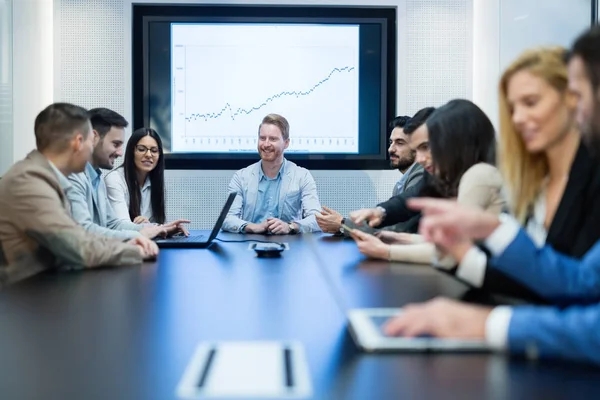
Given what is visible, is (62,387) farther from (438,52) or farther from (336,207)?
(438,52)

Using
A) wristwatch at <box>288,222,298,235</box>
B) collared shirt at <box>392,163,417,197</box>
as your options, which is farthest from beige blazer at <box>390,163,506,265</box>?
wristwatch at <box>288,222,298,235</box>

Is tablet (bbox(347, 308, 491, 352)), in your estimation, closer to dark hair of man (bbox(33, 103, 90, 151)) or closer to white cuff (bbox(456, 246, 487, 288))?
white cuff (bbox(456, 246, 487, 288))

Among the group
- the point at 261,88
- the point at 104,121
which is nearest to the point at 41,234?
the point at 104,121

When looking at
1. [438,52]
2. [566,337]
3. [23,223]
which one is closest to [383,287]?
[566,337]

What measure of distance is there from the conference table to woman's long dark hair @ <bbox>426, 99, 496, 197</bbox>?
404 millimetres

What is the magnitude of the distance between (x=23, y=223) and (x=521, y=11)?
377 cm

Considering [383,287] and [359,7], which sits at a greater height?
[359,7]

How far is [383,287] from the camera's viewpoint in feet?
6.06

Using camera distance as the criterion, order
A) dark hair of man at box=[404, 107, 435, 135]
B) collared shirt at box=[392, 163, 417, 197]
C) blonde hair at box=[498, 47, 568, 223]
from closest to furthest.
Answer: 1. blonde hair at box=[498, 47, 568, 223]
2. dark hair of man at box=[404, 107, 435, 135]
3. collared shirt at box=[392, 163, 417, 197]

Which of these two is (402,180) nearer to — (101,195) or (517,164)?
(101,195)

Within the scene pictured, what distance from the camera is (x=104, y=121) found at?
3867 mm

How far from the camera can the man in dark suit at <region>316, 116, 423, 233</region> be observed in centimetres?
369

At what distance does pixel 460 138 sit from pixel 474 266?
0.97 meters

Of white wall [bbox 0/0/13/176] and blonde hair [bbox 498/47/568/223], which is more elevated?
white wall [bbox 0/0/13/176]
